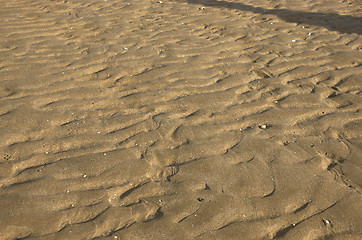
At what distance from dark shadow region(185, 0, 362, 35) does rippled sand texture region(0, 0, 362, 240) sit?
32cm

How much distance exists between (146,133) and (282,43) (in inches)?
115

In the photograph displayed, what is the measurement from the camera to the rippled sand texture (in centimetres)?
224

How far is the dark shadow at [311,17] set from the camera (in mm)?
5734

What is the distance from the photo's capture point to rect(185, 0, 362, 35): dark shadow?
573 centimetres

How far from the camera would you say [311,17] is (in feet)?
20.3

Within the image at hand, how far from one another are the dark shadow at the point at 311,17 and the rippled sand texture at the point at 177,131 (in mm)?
323

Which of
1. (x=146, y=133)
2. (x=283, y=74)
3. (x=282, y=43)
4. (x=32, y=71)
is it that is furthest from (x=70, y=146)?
(x=282, y=43)

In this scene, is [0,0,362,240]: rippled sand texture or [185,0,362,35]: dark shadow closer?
[0,0,362,240]: rippled sand texture

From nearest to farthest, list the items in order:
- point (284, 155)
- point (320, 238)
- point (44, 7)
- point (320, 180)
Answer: point (320, 238)
point (320, 180)
point (284, 155)
point (44, 7)

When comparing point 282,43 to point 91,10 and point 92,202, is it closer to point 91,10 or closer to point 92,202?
point 91,10

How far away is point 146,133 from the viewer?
2994 millimetres

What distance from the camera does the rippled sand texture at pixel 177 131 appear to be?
2240mm

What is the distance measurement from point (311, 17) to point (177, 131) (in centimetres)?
433

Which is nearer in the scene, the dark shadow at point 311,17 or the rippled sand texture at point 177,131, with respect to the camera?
the rippled sand texture at point 177,131
